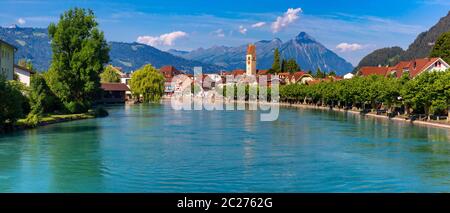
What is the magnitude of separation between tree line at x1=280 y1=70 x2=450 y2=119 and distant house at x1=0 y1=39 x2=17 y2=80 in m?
37.3

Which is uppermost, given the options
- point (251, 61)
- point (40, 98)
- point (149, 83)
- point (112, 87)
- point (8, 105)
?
point (251, 61)

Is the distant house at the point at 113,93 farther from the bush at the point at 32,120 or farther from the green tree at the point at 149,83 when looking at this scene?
the bush at the point at 32,120

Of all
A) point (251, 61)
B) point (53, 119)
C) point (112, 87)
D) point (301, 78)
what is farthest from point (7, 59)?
point (251, 61)

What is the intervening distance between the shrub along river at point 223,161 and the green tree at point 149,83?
2401 inches

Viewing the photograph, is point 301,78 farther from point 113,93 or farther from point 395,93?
point 395,93

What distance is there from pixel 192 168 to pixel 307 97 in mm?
83317

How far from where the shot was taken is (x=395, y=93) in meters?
58.2

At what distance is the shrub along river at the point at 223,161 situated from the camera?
18781mm

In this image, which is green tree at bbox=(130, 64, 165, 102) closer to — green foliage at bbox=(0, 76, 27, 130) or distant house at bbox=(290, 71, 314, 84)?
distant house at bbox=(290, 71, 314, 84)

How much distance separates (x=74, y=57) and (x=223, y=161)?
3449 centimetres
